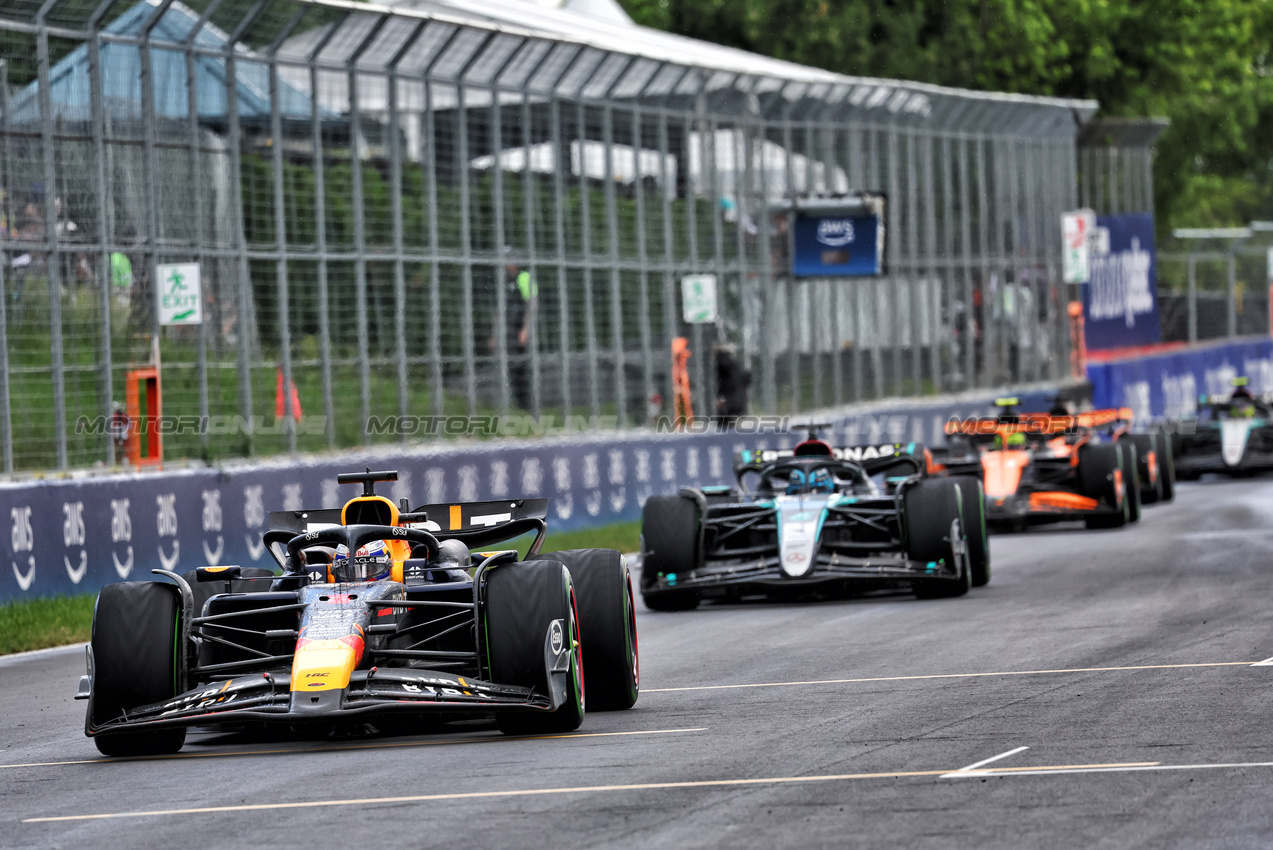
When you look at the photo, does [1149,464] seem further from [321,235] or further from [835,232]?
[321,235]

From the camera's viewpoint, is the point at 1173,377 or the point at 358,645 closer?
the point at 358,645

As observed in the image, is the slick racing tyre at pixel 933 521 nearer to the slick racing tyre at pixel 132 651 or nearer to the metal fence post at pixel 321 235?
the slick racing tyre at pixel 132 651

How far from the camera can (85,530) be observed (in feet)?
51.8

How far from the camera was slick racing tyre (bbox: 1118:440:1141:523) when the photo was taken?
76.2ft

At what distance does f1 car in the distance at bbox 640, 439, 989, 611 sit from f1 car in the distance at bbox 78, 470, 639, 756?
18.7 ft

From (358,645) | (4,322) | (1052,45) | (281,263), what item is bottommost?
(358,645)

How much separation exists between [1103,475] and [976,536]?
6046 millimetres

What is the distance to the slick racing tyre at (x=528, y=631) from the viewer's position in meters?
9.16

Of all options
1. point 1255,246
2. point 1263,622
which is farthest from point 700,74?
point 1255,246

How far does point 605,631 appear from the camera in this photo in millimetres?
10180

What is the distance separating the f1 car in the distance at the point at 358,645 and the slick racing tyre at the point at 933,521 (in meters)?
5.74

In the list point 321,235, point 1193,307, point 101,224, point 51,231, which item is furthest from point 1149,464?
point 1193,307

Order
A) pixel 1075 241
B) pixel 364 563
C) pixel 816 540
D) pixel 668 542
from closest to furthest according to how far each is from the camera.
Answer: pixel 364 563, pixel 816 540, pixel 668 542, pixel 1075 241

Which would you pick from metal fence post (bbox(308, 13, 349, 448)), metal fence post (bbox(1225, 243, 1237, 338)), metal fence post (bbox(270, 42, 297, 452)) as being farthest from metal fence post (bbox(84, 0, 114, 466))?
metal fence post (bbox(1225, 243, 1237, 338))
